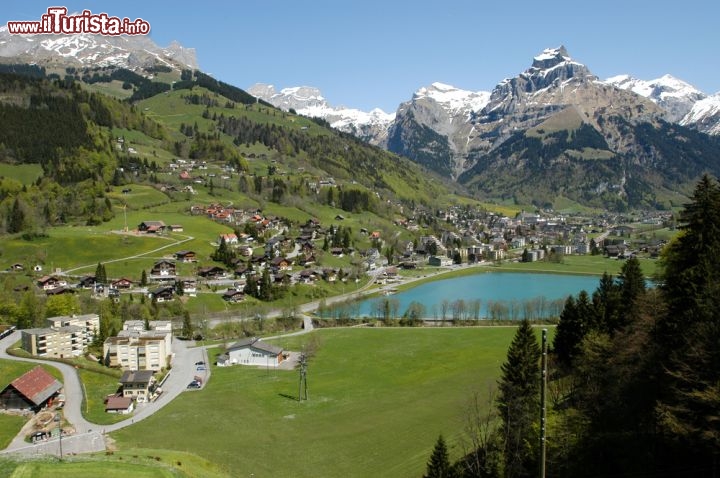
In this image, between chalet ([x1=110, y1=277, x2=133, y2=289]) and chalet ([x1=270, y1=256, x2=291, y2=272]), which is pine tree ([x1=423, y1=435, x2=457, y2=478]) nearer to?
chalet ([x1=110, y1=277, x2=133, y2=289])

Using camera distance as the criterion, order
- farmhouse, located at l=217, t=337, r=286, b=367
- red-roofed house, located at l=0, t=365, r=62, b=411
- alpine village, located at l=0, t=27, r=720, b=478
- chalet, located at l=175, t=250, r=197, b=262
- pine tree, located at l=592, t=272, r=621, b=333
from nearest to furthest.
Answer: alpine village, located at l=0, t=27, r=720, b=478 → pine tree, located at l=592, t=272, r=621, b=333 → red-roofed house, located at l=0, t=365, r=62, b=411 → farmhouse, located at l=217, t=337, r=286, b=367 → chalet, located at l=175, t=250, r=197, b=262

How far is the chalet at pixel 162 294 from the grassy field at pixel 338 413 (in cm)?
2188

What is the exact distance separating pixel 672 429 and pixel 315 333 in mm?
47284

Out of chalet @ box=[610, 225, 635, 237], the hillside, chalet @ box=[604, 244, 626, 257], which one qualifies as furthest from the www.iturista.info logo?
chalet @ box=[610, 225, 635, 237]

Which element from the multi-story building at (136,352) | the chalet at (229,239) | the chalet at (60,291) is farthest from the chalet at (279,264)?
the multi-story building at (136,352)

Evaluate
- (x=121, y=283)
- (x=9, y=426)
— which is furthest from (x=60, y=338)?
(x=121, y=283)

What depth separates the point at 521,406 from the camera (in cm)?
2592

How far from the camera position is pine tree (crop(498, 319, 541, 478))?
23.5 meters

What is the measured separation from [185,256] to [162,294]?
14771 mm

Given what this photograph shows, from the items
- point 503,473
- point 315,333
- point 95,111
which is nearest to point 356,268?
point 315,333

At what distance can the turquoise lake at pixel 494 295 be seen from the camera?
72.2 meters

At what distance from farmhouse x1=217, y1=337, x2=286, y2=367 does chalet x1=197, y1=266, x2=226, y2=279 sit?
98.9 feet

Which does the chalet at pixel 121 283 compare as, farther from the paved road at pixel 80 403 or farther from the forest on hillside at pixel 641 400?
the forest on hillside at pixel 641 400

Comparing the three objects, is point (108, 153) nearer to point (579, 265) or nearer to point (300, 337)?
point (300, 337)
